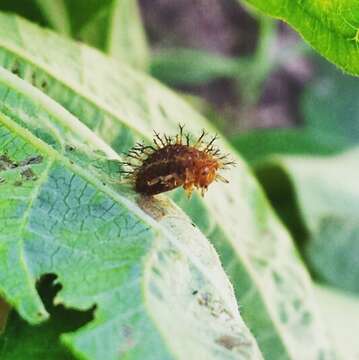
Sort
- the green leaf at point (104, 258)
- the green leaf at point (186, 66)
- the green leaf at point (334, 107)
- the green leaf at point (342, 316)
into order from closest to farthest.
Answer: the green leaf at point (104, 258)
the green leaf at point (342, 316)
the green leaf at point (186, 66)
the green leaf at point (334, 107)

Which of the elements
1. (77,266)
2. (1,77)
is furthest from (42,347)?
(1,77)

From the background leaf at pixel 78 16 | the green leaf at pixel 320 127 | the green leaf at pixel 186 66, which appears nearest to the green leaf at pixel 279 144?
the green leaf at pixel 320 127

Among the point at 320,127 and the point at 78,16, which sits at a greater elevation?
the point at 78,16

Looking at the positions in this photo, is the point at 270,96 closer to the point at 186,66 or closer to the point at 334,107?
the point at 334,107

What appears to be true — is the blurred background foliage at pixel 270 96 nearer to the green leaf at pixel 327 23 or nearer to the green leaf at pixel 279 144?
the green leaf at pixel 279 144

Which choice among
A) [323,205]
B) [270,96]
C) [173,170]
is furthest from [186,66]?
[173,170]

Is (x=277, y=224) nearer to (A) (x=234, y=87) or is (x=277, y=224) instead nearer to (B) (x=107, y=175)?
(B) (x=107, y=175)

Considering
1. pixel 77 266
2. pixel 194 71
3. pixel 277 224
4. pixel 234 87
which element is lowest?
pixel 234 87
